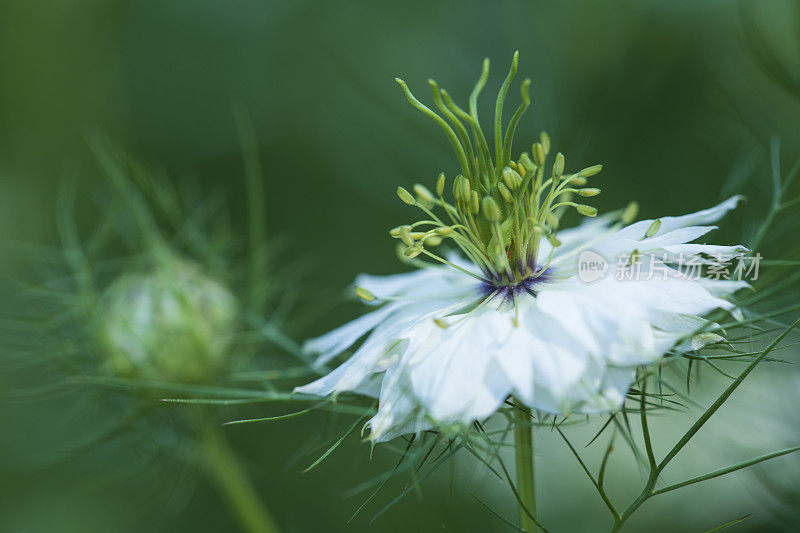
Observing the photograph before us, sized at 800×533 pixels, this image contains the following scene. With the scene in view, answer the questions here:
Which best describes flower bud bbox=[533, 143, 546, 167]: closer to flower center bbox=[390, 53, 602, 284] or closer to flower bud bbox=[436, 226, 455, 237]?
flower center bbox=[390, 53, 602, 284]

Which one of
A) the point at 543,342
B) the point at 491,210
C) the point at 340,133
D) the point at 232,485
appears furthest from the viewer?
the point at 340,133

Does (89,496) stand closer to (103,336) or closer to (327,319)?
(327,319)

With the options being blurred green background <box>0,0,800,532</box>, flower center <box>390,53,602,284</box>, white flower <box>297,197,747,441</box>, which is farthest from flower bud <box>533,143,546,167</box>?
blurred green background <box>0,0,800,532</box>

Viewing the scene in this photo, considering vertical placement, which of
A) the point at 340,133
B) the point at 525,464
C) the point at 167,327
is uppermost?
the point at 340,133

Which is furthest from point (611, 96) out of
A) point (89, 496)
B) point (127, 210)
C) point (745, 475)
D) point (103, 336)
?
point (89, 496)

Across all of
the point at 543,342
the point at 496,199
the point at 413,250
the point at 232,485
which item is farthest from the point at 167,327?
the point at 543,342

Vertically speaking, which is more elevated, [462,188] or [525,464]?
[462,188]

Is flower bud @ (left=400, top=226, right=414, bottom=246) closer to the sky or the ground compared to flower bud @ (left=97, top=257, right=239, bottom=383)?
closer to the ground

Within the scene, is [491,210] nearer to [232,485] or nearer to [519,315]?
[519,315]
